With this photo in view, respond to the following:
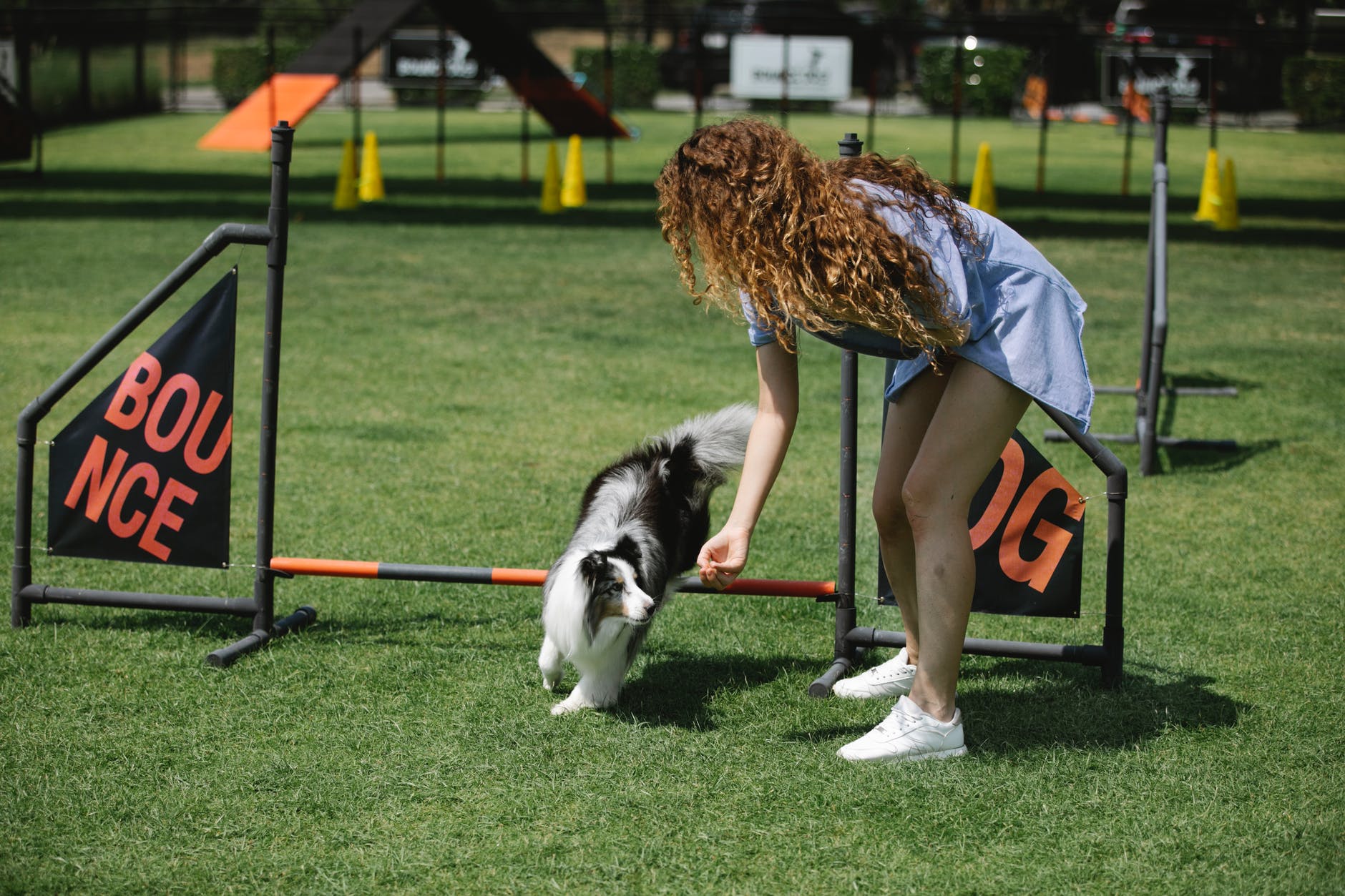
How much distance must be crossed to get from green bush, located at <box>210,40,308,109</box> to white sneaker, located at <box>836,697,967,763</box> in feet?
101

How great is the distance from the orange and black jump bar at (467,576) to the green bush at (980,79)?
88.4 feet

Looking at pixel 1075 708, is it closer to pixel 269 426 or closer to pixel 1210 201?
pixel 269 426

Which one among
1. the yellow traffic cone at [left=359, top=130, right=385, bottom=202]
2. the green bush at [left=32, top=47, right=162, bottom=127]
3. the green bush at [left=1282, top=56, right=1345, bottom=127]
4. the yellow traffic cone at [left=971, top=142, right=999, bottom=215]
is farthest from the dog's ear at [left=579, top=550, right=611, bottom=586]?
the green bush at [left=1282, top=56, right=1345, bottom=127]

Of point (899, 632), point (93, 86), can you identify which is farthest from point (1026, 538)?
point (93, 86)

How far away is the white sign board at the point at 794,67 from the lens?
19.0 metres

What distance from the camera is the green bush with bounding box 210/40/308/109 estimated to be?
103 feet

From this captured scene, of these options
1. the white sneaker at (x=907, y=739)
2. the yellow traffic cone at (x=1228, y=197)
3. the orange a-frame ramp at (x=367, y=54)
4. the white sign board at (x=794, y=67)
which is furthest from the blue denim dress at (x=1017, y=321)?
the orange a-frame ramp at (x=367, y=54)

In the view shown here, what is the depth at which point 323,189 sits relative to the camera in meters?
17.5

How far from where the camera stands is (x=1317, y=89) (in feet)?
83.9

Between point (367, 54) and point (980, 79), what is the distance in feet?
51.2

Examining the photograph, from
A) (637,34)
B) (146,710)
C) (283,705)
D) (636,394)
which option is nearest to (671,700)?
(283,705)

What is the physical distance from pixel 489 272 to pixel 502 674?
8315mm

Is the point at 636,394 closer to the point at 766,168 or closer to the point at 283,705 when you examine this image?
the point at 283,705

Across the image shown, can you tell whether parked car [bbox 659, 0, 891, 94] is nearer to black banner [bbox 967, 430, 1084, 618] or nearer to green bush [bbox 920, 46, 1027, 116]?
green bush [bbox 920, 46, 1027, 116]
